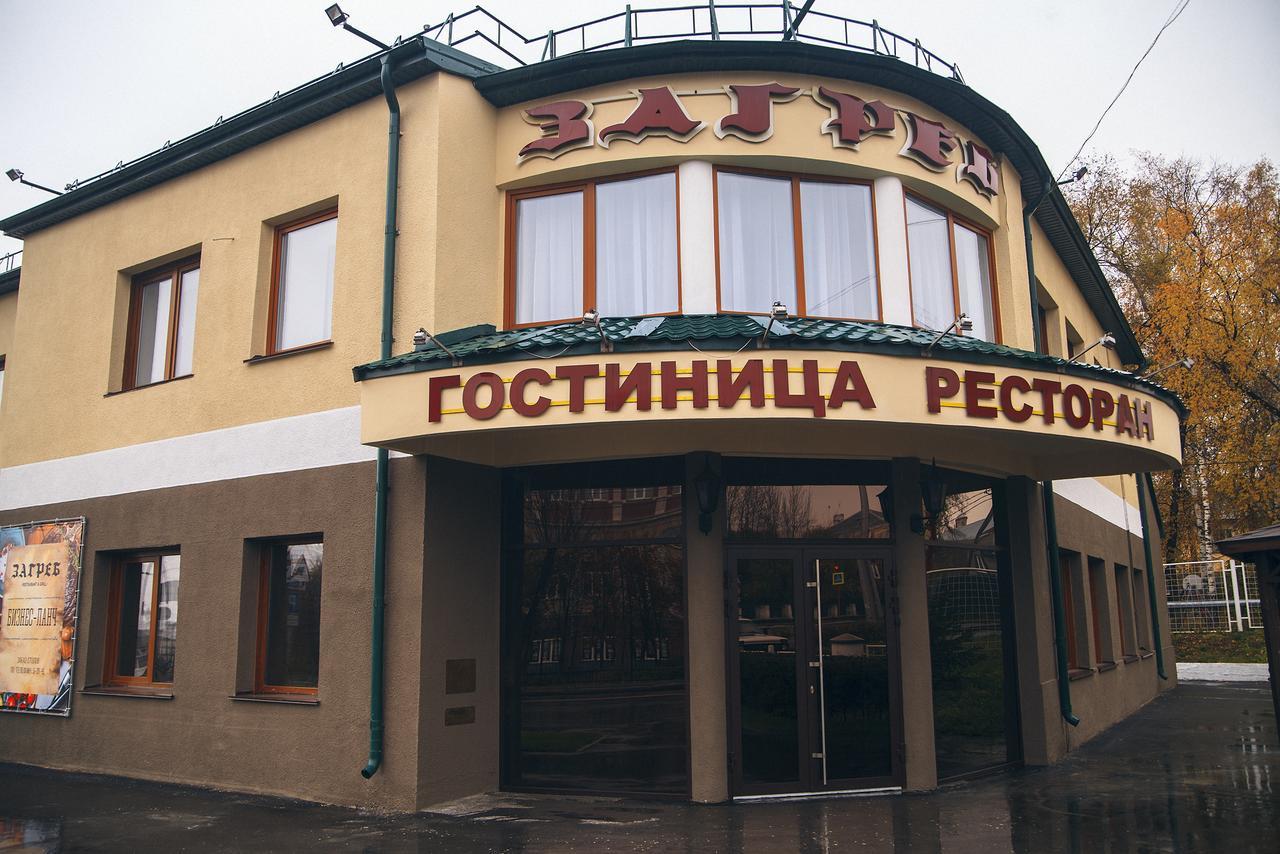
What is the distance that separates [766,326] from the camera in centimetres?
809

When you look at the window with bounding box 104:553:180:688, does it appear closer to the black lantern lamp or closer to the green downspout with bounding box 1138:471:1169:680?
the black lantern lamp

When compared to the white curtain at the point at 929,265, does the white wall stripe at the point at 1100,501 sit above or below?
below

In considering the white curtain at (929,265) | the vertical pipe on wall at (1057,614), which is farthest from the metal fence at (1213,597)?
the white curtain at (929,265)

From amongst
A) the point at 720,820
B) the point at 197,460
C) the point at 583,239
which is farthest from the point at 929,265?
the point at 197,460

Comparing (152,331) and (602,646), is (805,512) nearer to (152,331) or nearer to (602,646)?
(602,646)

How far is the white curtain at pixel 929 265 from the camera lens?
33.8 feet

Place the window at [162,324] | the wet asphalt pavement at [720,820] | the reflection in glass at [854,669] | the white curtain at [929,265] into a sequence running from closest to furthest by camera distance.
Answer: the wet asphalt pavement at [720,820]
the reflection in glass at [854,669]
the white curtain at [929,265]
the window at [162,324]

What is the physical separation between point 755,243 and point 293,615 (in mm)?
5735

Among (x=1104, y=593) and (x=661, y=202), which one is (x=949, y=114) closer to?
(x=661, y=202)

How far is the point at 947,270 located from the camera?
35.0 ft

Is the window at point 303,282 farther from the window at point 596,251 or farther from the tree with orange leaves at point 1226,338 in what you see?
the tree with orange leaves at point 1226,338

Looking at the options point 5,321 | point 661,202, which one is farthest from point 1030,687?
point 5,321

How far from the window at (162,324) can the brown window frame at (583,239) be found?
389cm

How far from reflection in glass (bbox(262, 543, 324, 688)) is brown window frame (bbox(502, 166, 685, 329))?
295 centimetres
